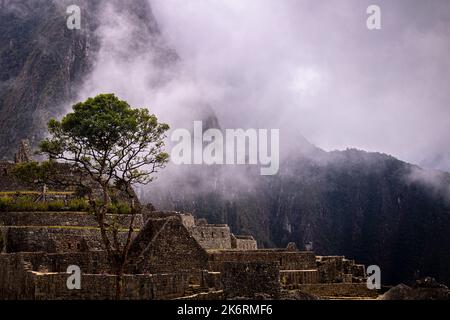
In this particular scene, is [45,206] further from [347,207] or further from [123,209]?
[347,207]

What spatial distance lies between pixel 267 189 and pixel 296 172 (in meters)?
5.40

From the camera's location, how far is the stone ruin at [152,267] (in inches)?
987

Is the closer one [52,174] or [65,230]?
[52,174]

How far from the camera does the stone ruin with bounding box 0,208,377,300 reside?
25062 millimetres

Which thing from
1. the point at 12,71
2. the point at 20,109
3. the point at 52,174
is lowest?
the point at 52,174

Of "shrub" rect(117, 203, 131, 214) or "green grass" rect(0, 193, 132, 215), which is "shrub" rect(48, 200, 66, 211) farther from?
"shrub" rect(117, 203, 131, 214)

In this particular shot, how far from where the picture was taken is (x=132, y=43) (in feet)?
352

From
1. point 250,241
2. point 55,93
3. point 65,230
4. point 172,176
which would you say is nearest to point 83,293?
point 65,230

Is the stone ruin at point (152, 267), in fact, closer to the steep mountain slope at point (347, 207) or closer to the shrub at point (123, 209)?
the shrub at point (123, 209)

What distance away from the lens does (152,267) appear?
28375 millimetres
